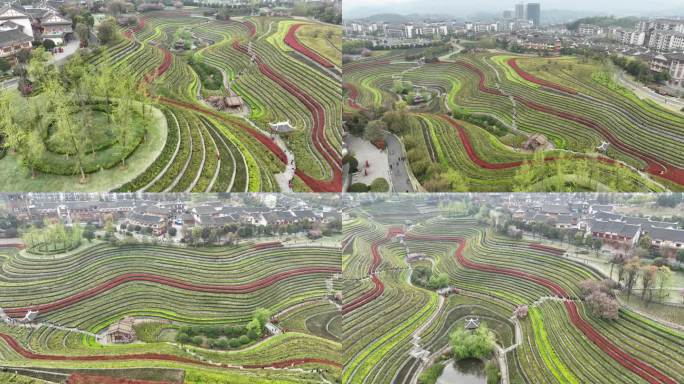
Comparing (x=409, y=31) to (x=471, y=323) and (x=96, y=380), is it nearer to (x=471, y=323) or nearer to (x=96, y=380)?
(x=471, y=323)

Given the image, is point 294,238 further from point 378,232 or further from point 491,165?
point 491,165

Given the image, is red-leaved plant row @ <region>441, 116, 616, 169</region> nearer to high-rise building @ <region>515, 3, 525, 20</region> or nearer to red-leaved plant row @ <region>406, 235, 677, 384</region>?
red-leaved plant row @ <region>406, 235, 677, 384</region>

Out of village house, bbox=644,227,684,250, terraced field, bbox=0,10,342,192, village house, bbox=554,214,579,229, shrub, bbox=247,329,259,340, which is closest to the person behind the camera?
terraced field, bbox=0,10,342,192

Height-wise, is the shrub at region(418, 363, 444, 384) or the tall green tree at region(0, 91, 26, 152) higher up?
the tall green tree at region(0, 91, 26, 152)

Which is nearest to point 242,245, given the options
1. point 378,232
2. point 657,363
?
point 378,232

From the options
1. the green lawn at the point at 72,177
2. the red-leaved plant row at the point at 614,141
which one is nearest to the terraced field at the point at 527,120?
the red-leaved plant row at the point at 614,141

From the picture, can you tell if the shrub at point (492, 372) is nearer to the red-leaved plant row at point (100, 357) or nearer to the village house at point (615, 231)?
the village house at point (615, 231)

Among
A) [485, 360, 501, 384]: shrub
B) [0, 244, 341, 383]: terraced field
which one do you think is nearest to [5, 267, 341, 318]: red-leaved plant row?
[0, 244, 341, 383]: terraced field

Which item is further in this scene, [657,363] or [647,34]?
[647,34]
